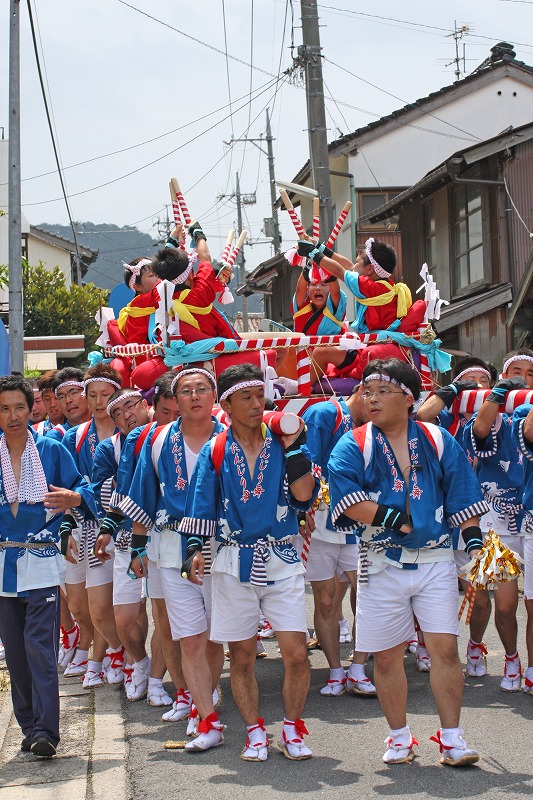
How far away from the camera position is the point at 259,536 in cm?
563

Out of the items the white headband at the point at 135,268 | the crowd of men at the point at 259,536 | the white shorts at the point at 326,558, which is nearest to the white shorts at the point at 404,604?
the crowd of men at the point at 259,536

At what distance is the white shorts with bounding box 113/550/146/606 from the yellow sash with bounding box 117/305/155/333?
2.89 metres

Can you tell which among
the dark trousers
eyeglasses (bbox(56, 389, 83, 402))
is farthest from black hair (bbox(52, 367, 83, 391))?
the dark trousers

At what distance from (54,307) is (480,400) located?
30895mm

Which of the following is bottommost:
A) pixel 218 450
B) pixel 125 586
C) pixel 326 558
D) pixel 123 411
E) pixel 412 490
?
pixel 125 586

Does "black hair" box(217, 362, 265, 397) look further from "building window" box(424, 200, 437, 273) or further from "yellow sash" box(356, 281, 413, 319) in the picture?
"building window" box(424, 200, 437, 273)

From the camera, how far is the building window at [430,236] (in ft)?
78.6

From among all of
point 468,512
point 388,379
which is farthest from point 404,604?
A: point 388,379

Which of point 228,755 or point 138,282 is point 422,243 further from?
point 228,755

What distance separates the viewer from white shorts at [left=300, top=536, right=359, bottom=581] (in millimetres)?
7160

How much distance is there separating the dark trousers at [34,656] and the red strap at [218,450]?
3.83ft

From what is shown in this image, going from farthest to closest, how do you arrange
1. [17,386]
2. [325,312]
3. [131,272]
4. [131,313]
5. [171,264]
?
[131,272], [325,312], [131,313], [171,264], [17,386]

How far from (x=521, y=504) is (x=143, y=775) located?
2.90m

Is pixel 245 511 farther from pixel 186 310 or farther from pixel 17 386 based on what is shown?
pixel 186 310
